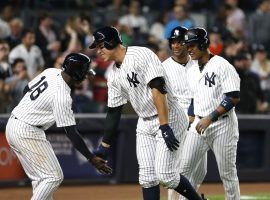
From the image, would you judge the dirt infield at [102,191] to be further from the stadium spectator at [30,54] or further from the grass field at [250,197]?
the stadium spectator at [30,54]

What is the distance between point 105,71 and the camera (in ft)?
51.5

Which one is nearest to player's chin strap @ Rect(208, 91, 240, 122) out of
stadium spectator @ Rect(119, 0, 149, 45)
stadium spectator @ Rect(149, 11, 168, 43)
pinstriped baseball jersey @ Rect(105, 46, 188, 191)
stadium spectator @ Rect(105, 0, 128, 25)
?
pinstriped baseball jersey @ Rect(105, 46, 188, 191)

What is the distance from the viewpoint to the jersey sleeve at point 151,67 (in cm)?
872

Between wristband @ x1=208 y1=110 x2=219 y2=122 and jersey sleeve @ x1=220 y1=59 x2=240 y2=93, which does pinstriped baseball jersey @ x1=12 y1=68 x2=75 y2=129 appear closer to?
wristband @ x1=208 y1=110 x2=219 y2=122

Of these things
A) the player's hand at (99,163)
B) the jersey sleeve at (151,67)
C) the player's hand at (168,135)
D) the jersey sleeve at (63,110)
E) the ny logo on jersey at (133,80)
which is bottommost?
the player's hand at (99,163)

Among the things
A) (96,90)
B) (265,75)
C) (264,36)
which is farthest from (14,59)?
(264,36)

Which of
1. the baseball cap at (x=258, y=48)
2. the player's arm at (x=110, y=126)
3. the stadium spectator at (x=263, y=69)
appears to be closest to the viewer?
the player's arm at (x=110, y=126)

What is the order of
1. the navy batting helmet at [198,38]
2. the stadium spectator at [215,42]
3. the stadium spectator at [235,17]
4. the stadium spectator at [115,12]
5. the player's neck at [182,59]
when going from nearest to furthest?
1. the navy batting helmet at [198,38]
2. the player's neck at [182,59]
3. the stadium spectator at [215,42]
4. the stadium spectator at [115,12]
5. the stadium spectator at [235,17]

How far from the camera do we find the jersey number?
29.2 feet

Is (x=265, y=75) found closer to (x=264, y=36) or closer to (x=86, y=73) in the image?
(x=264, y=36)

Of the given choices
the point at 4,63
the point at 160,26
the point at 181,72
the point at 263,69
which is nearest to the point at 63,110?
the point at 181,72

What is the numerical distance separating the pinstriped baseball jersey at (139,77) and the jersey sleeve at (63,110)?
2.07ft

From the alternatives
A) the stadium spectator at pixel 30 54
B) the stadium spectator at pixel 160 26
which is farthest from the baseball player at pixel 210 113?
the stadium spectator at pixel 160 26

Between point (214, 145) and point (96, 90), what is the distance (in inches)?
230
